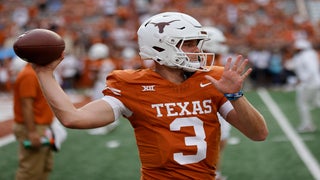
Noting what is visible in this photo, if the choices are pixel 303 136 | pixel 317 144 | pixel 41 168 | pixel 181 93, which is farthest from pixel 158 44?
→ pixel 303 136

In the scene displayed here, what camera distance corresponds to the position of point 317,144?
9453 mm

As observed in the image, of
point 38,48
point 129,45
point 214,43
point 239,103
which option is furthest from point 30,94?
point 129,45

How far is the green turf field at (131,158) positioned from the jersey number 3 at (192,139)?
4.22 m

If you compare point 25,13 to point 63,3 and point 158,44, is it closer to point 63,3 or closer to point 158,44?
point 63,3

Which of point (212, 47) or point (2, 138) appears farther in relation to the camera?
point (2, 138)

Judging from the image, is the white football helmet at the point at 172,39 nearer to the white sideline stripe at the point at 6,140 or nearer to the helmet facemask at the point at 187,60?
the helmet facemask at the point at 187,60

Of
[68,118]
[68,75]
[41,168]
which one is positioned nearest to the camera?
[68,118]

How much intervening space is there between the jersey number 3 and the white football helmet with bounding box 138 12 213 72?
27cm

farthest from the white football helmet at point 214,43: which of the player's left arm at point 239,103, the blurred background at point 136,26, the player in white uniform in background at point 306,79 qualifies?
the blurred background at point 136,26

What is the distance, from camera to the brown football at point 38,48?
123 inches

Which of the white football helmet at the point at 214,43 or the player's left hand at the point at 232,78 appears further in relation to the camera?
the white football helmet at the point at 214,43

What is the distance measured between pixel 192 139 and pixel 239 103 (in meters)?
0.33

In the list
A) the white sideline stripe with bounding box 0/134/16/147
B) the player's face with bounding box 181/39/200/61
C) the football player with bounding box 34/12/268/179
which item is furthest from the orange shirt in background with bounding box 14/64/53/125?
the white sideline stripe with bounding box 0/134/16/147

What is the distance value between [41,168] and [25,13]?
53.5 ft
